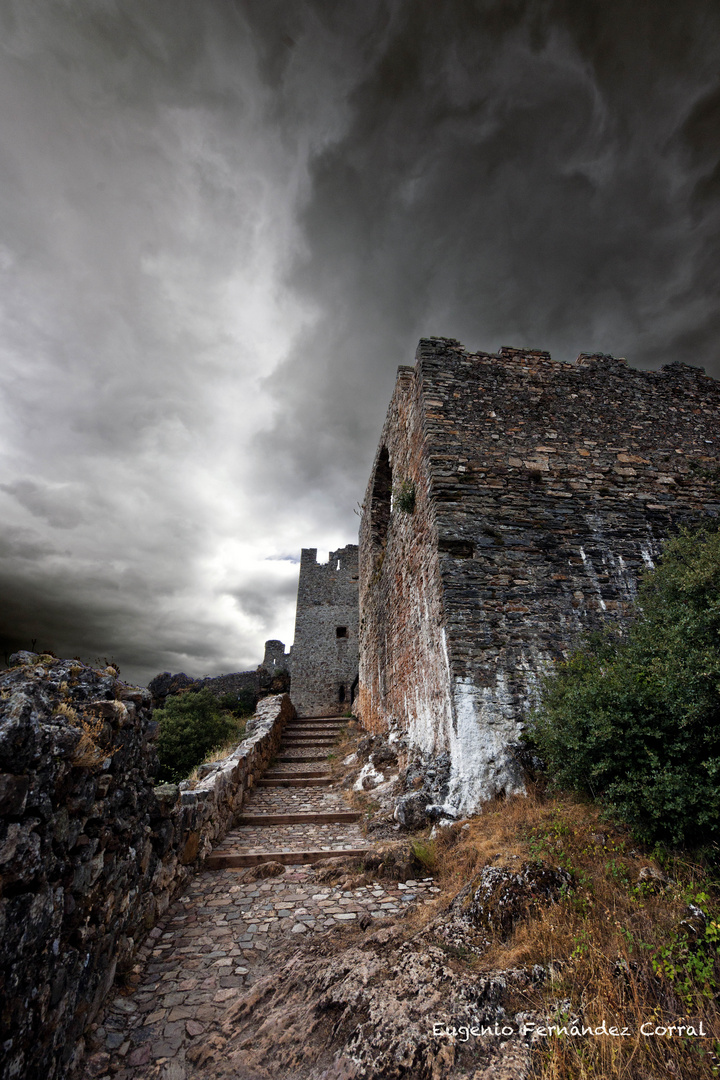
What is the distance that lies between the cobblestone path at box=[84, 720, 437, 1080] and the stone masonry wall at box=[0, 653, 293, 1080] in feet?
0.58

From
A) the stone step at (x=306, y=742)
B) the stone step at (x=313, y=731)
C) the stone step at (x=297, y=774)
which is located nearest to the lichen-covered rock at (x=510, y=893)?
the stone step at (x=297, y=774)

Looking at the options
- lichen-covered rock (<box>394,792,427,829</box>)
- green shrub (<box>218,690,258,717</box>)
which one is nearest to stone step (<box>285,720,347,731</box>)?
lichen-covered rock (<box>394,792,427,829</box>)

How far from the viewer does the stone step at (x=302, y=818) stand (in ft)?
19.6

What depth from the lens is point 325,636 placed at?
83.4ft

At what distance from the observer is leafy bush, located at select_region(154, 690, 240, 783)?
10664 mm

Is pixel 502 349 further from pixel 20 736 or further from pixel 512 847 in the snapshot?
pixel 20 736

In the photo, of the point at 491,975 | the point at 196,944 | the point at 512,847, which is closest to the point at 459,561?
the point at 512,847

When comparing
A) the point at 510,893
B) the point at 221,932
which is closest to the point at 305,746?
the point at 221,932

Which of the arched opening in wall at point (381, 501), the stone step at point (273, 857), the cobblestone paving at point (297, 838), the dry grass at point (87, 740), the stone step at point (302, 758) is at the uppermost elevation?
the arched opening in wall at point (381, 501)

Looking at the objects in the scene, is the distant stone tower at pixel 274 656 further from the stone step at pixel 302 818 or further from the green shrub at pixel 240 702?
the stone step at pixel 302 818

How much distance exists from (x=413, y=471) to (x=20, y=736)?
22.5 ft

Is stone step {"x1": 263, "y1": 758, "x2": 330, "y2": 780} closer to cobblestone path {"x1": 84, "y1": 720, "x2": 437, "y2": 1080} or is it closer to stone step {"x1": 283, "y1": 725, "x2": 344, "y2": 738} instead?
cobblestone path {"x1": 84, "y1": 720, "x2": 437, "y2": 1080}

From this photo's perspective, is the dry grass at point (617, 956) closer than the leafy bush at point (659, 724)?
Yes

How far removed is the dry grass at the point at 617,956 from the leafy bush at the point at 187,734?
8.86 meters
